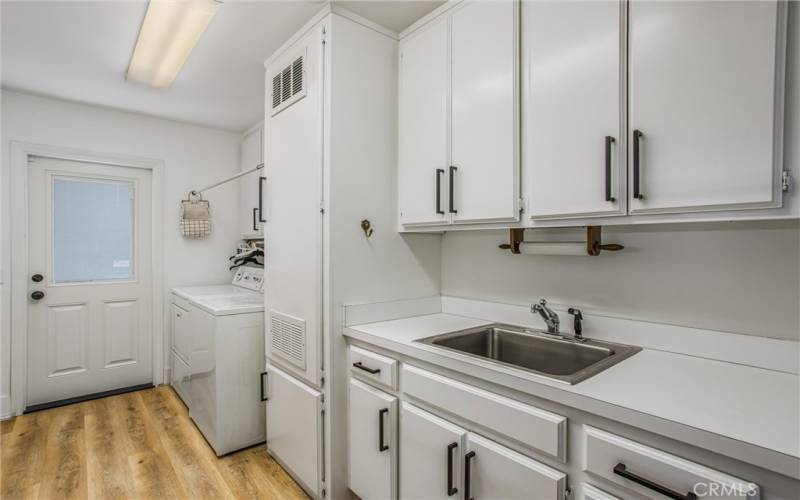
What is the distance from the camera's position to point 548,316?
66.9 inches

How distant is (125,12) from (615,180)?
234 centimetres

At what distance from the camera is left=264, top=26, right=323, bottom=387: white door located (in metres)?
1.90

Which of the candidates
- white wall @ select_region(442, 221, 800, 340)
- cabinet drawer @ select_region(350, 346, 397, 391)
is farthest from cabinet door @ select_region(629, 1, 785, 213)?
cabinet drawer @ select_region(350, 346, 397, 391)

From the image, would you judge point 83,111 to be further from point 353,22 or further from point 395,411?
point 395,411

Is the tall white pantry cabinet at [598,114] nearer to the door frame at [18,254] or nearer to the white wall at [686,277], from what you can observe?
the white wall at [686,277]

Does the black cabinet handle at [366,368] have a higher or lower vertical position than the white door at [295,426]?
higher

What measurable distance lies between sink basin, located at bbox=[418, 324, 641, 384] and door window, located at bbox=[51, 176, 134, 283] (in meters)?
3.14

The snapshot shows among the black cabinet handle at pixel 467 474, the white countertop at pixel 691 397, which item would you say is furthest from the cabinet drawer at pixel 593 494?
the black cabinet handle at pixel 467 474

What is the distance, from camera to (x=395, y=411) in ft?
5.33

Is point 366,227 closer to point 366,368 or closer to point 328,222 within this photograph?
point 328,222

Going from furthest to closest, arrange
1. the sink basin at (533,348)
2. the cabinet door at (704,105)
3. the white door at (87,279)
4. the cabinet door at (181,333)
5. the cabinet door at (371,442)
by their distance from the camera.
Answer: the white door at (87,279) < the cabinet door at (181,333) < the cabinet door at (371,442) < the sink basin at (533,348) < the cabinet door at (704,105)

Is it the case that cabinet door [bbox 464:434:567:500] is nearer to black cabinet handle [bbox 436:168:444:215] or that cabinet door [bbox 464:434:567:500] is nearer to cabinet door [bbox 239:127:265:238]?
black cabinet handle [bbox 436:168:444:215]

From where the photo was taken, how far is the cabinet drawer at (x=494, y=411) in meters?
1.10

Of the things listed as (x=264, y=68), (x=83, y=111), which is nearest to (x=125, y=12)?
(x=264, y=68)
